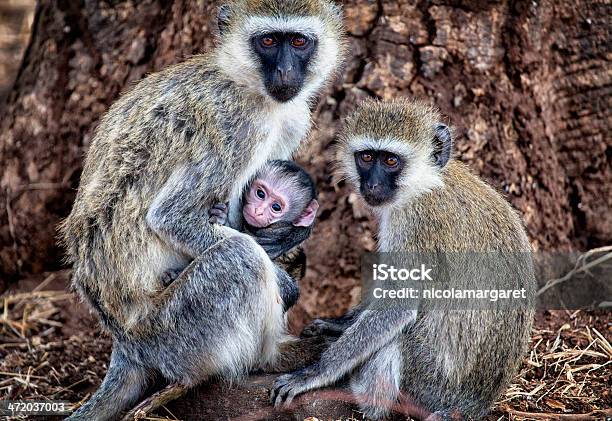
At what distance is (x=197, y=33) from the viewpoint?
296 inches

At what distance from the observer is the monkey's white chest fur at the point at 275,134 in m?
5.98

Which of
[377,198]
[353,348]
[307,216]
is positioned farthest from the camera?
[307,216]

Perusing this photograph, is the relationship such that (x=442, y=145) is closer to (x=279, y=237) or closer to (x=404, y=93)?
(x=279, y=237)

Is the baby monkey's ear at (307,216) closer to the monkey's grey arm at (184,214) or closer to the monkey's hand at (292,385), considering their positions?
the monkey's grey arm at (184,214)

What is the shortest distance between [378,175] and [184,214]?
122 centimetres

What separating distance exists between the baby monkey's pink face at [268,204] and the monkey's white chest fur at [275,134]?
0.25 feet

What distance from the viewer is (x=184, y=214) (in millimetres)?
5832

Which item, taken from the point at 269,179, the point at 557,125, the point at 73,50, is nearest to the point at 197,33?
the point at 73,50

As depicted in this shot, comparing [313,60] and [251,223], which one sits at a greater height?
[313,60]

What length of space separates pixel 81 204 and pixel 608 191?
4.11 metres

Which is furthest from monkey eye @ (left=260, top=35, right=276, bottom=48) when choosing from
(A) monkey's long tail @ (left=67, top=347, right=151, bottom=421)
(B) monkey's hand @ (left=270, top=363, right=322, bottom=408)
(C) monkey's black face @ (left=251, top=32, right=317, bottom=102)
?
(A) monkey's long tail @ (left=67, top=347, right=151, bottom=421)

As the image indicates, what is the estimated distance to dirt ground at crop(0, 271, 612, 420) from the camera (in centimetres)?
604

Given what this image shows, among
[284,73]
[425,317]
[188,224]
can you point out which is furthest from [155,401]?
[284,73]

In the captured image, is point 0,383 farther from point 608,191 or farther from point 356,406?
point 608,191
